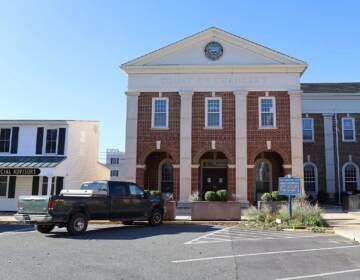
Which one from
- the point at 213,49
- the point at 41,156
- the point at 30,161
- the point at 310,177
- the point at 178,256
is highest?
the point at 213,49

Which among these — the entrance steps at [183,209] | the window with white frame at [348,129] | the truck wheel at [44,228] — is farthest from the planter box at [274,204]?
the window with white frame at [348,129]

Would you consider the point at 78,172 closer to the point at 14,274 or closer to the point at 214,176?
the point at 214,176

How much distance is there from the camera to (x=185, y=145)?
2708 centimetres

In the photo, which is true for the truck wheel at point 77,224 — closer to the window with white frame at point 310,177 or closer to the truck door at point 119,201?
the truck door at point 119,201

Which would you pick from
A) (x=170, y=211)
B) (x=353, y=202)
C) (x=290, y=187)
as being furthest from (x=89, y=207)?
(x=353, y=202)

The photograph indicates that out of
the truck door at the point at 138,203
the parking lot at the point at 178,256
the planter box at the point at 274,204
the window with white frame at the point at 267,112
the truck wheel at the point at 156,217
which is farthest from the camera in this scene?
the window with white frame at the point at 267,112

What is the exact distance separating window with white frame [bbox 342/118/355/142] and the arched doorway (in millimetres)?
13723

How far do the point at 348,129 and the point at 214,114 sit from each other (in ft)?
39.7

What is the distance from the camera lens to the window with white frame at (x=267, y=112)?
88.8 feet

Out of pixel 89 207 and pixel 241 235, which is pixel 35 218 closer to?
pixel 89 207

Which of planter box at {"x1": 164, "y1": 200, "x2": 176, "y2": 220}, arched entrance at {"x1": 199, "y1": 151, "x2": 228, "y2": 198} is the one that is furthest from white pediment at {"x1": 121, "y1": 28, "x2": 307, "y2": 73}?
planter box at {"x1": 164, "y1": 200, "x2": 176, "y2": 220}

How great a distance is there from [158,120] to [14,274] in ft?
65.3

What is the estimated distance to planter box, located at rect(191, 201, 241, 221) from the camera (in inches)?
815

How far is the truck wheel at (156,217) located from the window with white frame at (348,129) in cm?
1974
